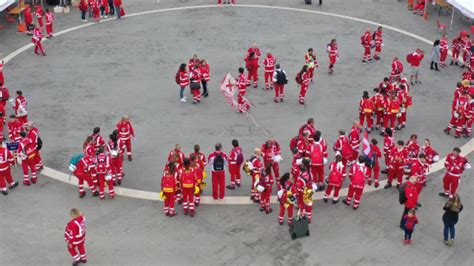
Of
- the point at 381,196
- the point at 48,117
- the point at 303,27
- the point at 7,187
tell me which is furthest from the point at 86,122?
the point at 303,27

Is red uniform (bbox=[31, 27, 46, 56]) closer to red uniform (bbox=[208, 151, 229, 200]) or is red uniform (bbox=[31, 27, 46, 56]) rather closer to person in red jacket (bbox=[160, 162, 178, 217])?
red uniform (bbox=[208, 151, 229, 200])

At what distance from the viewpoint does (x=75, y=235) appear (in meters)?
11.5

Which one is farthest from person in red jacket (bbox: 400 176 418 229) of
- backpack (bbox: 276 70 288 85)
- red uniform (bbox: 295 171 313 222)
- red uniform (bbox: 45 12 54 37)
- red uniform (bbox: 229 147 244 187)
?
red uniform (bbox: 45 12 54 37)

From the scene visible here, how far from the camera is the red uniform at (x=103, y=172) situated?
1403 centimetres

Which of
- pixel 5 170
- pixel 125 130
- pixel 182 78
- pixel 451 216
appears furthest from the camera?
pixel 182 78

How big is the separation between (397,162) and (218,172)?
493cm

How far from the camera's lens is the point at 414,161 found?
46.5 feet

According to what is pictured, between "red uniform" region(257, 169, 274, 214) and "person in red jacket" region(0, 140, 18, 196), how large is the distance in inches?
262

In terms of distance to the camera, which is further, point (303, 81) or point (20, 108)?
point (303, 81)

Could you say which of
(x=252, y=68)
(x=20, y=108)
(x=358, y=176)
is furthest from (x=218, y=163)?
(x=252, y=68)

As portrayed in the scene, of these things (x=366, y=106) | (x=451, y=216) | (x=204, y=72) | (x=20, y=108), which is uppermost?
(x=204, y=72)

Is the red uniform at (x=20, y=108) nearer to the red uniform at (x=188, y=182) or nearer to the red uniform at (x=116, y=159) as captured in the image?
the red uniform at (x=116, y=159)

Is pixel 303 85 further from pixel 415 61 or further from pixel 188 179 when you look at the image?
pixel 188 179

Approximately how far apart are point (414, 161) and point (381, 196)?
140 centimetres
